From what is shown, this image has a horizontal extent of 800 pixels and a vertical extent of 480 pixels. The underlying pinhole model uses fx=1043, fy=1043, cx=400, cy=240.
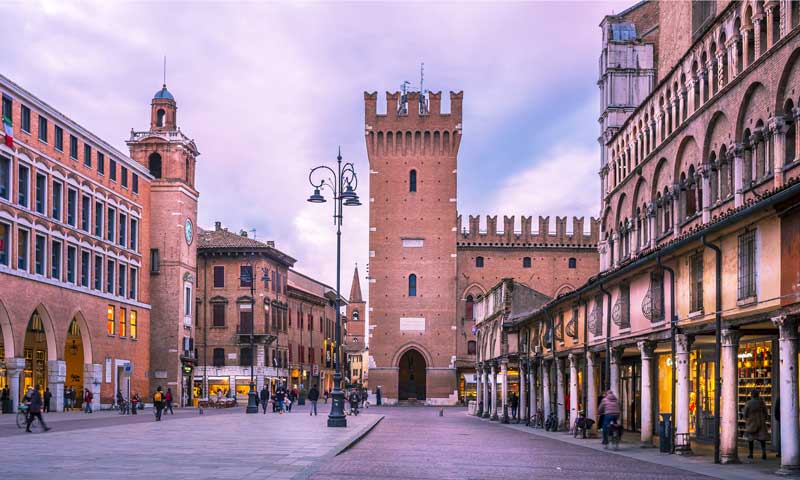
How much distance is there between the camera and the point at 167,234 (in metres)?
71.4

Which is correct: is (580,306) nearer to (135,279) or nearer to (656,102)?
(656,102)

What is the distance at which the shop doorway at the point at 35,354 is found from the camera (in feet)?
172

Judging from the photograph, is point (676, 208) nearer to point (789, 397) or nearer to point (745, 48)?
point (745, 48)

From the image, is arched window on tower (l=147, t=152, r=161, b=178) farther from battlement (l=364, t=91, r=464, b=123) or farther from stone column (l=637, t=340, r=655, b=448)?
stone column (l=637, t=340, r=655, b=448)

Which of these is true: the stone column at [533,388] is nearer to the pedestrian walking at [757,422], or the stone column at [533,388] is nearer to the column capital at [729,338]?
the pedestrian walking at [757,422]

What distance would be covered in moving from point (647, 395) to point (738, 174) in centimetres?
708

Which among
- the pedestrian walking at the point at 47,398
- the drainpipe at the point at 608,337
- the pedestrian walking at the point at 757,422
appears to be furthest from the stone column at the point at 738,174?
the pedestrian walking at the point at 47,398

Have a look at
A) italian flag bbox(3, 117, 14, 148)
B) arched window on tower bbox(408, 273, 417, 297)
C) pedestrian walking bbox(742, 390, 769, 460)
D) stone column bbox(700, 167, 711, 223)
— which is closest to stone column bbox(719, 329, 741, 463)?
pedestrian walking bbox(742, 390, 769, 460)

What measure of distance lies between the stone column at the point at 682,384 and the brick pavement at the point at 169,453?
791cm

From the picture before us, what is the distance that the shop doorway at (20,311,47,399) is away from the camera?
52.5m

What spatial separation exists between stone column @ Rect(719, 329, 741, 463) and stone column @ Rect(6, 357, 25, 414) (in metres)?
35.0

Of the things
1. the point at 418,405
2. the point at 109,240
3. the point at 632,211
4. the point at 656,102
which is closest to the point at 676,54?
the point at 656,102

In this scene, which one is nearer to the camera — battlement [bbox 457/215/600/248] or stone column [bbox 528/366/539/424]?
stone column [bbox 528/366/539/424]

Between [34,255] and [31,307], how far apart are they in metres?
2.58
